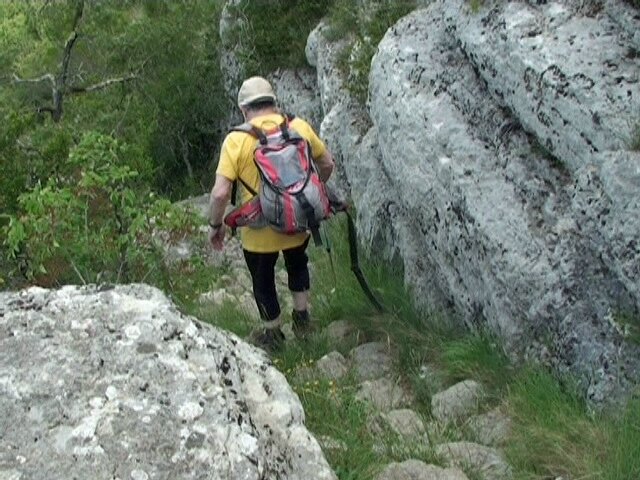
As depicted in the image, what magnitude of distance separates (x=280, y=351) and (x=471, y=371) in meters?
1.38

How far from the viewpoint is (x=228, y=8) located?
1242 cm

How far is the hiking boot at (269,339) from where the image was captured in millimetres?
6009

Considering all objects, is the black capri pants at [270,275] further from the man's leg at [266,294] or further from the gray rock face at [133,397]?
the gray rock face at [133,397]

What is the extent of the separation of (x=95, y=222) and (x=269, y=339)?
1616mm

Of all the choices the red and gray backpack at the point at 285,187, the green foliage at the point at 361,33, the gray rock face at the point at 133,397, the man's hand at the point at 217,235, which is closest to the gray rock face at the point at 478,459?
the gray rock face at the point at 133,397

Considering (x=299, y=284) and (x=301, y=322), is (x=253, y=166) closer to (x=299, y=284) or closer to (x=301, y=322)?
(x=299, y=284)

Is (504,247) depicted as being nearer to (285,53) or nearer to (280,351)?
(280,351)

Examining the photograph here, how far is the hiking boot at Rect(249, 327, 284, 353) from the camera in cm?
601

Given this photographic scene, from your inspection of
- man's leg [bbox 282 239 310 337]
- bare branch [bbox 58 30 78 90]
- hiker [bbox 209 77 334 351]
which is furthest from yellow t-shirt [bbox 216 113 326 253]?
bare branch [bbox 58 30 78 90]

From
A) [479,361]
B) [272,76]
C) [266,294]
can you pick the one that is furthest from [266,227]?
[272,76]

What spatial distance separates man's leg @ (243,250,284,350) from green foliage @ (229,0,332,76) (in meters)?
5.83

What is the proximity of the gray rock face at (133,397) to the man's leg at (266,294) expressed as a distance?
2347 millimetres

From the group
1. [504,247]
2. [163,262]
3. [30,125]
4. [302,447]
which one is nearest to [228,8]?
[30,125]

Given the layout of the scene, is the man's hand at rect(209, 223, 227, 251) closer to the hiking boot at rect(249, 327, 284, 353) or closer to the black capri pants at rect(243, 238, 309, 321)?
the black capri pants at rect(243, 238, 309, 321)
